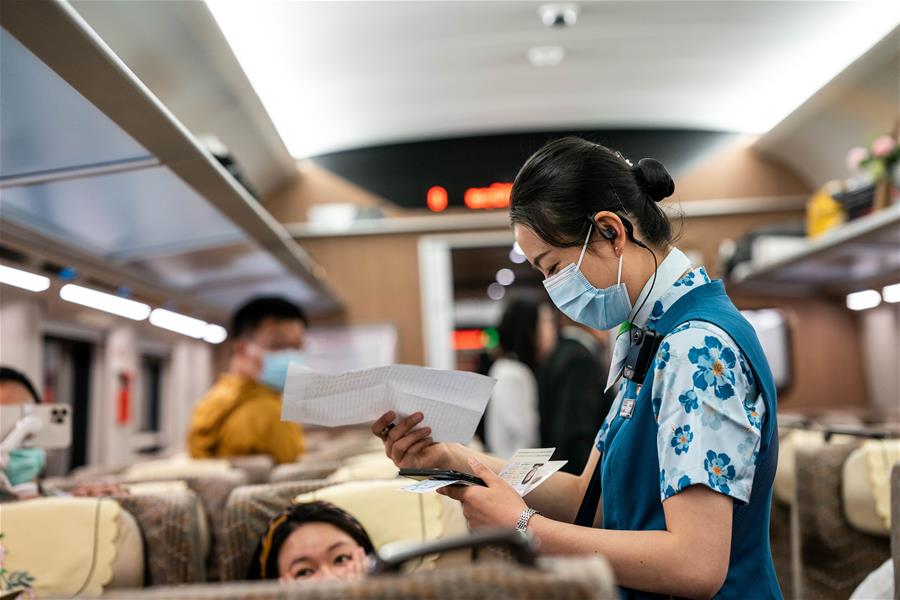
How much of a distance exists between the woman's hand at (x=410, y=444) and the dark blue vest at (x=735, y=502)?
432mm

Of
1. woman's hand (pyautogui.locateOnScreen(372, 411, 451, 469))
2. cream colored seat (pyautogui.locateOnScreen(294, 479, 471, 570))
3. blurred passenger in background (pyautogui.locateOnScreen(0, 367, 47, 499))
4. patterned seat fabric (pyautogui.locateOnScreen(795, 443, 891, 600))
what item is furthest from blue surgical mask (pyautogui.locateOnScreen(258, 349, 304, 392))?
woman's hand (pyautogui.locateOnScreen(372, 411, 451, 469))

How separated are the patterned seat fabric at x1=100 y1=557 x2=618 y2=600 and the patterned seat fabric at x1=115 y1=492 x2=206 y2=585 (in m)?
1.71

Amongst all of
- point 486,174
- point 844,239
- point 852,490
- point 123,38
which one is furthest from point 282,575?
point 486,174

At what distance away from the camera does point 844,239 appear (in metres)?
5.08

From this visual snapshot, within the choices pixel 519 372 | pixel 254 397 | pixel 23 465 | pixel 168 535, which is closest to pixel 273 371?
pixel 254 397

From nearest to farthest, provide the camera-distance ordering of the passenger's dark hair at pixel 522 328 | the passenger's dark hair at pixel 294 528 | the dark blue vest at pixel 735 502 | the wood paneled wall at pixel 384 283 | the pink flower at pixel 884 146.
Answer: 1. the dark blue vest at pixel 735 502
2. the passenger's dark hair at pixel 294 528
3. the passenger's dark hair at pixel 522 328
4. the pink flower at pixel 884 146
5. the wood paneled wall at pixel 384 283

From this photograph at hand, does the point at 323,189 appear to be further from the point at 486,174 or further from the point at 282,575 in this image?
the point at 282,575

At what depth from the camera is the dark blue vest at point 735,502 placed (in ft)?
5.15

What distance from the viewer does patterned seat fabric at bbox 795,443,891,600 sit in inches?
115

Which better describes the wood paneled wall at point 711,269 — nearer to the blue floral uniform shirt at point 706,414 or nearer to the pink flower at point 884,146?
the pink flower at point 884,146

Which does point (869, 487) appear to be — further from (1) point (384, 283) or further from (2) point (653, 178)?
(1) point (384, 283)

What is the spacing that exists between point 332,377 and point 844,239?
14.1 ft

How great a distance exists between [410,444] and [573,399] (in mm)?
2092

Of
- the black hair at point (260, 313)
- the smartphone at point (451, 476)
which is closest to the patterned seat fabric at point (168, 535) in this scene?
the smartphone at point (451, 476)
